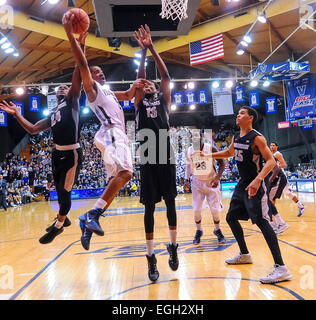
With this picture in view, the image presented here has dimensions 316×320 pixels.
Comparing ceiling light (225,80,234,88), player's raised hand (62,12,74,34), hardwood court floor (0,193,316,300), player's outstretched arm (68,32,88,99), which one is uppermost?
ceiling light (225,80,234,88)

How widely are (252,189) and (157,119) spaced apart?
1274 millimetres

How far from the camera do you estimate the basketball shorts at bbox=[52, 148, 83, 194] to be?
328 centimetres

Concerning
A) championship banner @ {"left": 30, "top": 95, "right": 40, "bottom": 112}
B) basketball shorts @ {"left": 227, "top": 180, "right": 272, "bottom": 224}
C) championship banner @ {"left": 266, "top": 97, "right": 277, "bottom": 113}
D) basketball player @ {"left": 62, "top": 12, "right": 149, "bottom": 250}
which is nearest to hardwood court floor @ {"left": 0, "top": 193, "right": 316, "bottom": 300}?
basketball shorts @ {"left": 227, "top": 180, "right": 272, "bottom": 224}

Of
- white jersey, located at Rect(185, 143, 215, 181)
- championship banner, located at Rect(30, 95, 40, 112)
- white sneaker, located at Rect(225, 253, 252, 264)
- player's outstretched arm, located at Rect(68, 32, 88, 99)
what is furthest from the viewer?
championship banner, located at Rect(30, 95, 40, 112)

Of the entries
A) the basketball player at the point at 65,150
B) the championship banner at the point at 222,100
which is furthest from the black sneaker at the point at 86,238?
the championship banner at the point at 222,100

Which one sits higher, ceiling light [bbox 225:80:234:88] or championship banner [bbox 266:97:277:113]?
ceiling light [bbox 225:80:234:88]

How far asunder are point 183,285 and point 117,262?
Result: 132 centimetres

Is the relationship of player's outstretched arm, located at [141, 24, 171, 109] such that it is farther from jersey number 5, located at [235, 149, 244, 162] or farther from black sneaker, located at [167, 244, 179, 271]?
black sneaker, located at [167, 244, 179, 271]

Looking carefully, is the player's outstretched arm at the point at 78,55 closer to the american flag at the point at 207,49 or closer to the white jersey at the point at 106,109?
the white jersey at the point at 106,109

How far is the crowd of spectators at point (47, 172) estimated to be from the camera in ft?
58.5

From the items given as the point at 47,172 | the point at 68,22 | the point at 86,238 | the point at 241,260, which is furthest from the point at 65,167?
the point at 47,172

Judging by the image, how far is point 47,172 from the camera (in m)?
20.8

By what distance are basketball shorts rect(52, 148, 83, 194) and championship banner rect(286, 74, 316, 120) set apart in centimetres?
1367

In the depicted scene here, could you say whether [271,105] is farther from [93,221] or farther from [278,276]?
[93,221]
